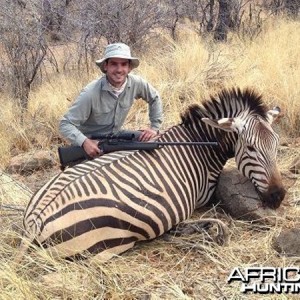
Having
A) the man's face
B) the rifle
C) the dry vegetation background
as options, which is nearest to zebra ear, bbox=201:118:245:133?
the rifle

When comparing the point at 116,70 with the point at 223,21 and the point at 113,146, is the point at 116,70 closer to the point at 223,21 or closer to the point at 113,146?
the point at 113,146

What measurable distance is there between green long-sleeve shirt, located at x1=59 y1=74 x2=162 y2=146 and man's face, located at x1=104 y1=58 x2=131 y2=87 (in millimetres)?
63

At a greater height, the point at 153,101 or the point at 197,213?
the point at 153,101

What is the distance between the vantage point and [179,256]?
3328 mm

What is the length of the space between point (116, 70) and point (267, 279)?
6.23 ft

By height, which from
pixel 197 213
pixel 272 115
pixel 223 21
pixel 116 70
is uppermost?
pixel 116 70

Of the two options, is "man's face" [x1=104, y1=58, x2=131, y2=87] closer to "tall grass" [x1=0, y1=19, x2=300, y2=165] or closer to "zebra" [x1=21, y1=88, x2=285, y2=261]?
"zebra" [x1=21, y1=88, x2=285, y2=261]

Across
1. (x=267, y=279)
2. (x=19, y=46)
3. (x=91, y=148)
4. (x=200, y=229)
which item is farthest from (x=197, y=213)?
(x=19, y=46)

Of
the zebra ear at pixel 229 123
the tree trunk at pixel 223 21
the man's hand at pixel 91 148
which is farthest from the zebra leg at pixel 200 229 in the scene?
the tree trunk at pixel 223 21

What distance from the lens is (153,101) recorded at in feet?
14.6

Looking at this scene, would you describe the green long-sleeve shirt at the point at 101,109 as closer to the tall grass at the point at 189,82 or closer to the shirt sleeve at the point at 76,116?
the shirt sleeve at the point at 76,116

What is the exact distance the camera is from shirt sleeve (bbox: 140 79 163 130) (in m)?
4.35

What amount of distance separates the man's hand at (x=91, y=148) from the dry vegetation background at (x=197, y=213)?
67cm

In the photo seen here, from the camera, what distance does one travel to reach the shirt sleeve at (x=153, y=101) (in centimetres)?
435
